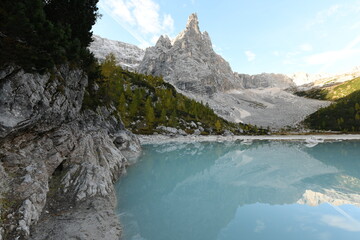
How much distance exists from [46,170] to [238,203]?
16.4 m

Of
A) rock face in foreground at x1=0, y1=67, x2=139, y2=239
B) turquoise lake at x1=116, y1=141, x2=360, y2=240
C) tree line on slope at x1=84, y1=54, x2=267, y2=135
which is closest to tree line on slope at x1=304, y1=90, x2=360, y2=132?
tree line on slope at x1=84, y1=54, x2=267, y2=135

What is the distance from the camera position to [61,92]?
1850cm

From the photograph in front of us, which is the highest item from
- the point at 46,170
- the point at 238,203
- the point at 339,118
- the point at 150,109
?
the point at 339,118

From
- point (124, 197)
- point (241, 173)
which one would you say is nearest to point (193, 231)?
point (124, 197)

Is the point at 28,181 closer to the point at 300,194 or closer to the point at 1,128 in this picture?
the point at 1,128

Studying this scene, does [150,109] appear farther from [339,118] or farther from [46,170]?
[339,118]

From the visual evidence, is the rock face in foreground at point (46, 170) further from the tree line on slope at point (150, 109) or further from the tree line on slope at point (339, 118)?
the tree line on slope at point (339, 118)

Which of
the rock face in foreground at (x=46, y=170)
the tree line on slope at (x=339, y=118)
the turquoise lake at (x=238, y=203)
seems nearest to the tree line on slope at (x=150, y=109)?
the tree line on slope at (x=339, y=118)

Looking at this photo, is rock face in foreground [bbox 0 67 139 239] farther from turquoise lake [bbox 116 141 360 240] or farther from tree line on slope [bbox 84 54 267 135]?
tree line on slope [bbox 84 54 267 135]

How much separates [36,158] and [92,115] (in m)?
18.1

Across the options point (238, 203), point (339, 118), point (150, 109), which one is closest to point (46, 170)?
point (238, 203)

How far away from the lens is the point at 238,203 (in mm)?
18984

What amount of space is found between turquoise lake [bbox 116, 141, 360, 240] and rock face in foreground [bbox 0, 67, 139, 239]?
8.96 feet

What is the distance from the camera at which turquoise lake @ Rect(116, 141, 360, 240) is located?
1359cm
